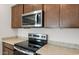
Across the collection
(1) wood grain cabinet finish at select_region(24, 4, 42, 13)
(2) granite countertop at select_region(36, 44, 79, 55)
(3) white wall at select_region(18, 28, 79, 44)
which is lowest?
(2) granite countertop at select_region(36, 44, 79, 55)

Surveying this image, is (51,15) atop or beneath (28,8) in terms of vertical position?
beneath

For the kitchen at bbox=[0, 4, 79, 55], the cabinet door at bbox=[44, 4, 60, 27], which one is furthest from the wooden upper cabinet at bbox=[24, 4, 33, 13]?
the cabinet door at bbox=[44, 4, 60, 27]

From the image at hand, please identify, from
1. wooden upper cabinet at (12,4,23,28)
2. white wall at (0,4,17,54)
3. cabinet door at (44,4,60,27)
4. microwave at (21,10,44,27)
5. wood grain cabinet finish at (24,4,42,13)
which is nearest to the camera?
cabinet door at (44,4,60,27)

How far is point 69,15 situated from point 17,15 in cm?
151

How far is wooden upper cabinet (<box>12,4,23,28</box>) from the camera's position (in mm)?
2770

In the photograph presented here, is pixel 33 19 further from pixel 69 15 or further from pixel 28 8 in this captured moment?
pixel 69 15

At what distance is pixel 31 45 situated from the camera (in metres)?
2.22

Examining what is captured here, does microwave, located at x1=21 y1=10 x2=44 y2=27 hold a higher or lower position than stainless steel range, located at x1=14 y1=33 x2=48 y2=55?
higher

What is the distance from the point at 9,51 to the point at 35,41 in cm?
59

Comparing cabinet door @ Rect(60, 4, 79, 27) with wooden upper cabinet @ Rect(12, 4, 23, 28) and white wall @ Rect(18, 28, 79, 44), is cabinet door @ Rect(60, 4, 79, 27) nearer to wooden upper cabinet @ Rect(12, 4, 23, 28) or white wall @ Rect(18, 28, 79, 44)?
white wall @ Rect(18, 28, 79, 44)

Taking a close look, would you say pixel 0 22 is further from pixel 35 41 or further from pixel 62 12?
pixel 62 12

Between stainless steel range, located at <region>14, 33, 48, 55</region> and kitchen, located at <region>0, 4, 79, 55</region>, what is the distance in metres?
0.08

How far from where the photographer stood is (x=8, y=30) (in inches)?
122

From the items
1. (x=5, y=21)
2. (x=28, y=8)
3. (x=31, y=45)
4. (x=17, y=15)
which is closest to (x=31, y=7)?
(x=28, y=8)
